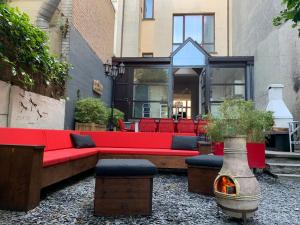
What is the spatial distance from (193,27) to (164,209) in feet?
45.4

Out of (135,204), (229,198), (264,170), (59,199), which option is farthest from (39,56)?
(264,170)

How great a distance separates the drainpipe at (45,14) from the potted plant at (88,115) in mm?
2065

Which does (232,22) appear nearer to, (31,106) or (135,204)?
(31,106)

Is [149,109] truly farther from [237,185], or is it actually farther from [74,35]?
[237,185]

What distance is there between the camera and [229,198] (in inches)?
85.7

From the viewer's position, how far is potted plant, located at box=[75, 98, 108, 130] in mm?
6906

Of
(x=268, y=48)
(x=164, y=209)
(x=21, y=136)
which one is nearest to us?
(x=164, y=209)

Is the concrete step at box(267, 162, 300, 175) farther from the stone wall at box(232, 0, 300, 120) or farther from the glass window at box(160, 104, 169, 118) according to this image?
the glass window at box(160, 104, 169, 118)

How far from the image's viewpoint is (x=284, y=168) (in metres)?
4.66

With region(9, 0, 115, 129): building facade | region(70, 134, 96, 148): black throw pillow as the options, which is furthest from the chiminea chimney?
region(9, 0, 115, 129): building facade

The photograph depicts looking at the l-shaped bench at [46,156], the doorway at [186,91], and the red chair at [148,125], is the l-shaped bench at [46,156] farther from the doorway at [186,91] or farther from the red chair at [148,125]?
the doorway at [186,91]

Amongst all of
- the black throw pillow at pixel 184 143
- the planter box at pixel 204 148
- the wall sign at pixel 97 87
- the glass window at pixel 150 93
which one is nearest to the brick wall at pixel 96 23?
the wall sign at pixel 97 87

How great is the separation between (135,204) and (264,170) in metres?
3.30

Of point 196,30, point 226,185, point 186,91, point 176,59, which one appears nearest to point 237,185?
point 226,185
